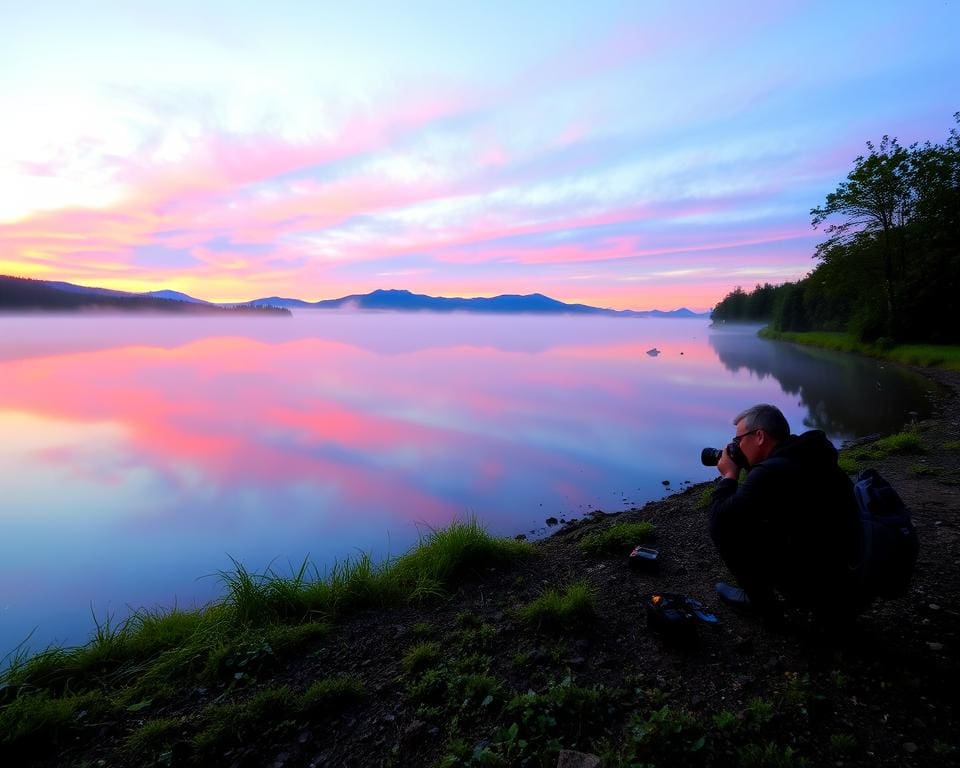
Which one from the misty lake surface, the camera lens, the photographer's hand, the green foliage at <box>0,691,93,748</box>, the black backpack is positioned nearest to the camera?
the black backpack

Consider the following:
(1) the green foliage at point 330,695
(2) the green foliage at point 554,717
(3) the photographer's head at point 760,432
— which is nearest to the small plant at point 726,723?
(2) the green foliage at point 554,717

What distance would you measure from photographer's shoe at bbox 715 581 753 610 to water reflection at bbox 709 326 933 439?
13.9m

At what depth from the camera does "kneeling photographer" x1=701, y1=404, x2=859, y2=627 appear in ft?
9.95

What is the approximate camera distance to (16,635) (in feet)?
19.4

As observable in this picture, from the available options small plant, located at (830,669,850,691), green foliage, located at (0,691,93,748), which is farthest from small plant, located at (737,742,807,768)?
green foliage, located at (0,691,93,748)

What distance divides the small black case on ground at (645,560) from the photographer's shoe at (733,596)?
87 centimetres

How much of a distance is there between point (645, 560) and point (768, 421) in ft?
8.40

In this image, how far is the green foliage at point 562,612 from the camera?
4.08 m

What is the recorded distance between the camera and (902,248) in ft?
105

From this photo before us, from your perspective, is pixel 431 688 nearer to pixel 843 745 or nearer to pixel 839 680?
pixel 843 745

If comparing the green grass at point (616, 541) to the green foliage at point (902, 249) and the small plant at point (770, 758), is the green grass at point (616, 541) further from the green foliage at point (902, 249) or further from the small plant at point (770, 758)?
the green foliage at point (902, 249)

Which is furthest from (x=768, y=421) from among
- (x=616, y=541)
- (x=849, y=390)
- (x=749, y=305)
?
(x=749, y=305)

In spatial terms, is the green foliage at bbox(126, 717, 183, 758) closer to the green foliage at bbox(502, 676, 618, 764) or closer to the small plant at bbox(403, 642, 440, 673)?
the small plant at bbox(403, 642, 440, 673)

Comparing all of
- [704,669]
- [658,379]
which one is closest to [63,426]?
[704,669]
